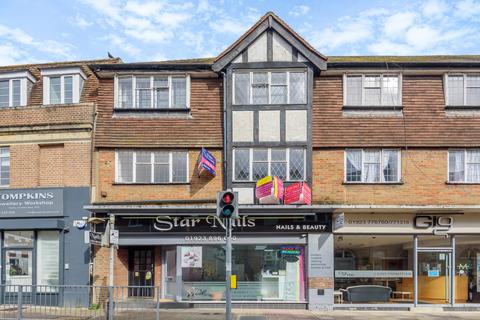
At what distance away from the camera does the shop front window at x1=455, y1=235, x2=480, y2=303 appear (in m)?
17.5

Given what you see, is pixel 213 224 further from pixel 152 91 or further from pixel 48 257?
pixel 48 257

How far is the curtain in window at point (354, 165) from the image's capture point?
17.5 m

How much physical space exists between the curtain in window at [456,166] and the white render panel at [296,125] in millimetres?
5272

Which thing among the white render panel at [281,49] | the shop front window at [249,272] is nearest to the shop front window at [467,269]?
the shop front window at [249,272]

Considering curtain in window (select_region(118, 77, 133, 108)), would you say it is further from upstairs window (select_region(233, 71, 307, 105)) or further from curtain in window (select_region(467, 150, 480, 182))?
curtain in window (select_region(467, 150, 480, 182))

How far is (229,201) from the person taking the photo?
1117 cm

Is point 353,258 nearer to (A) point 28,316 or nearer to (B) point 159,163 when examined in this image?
(B) point 159,163

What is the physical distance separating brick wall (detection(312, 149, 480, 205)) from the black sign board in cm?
109

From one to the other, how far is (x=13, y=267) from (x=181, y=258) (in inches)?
244

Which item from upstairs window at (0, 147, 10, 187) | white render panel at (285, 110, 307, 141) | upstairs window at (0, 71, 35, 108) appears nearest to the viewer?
white render panel at (285, 110, 307, 141)

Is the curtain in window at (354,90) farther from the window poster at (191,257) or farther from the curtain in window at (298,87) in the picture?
the window poster at (191,257)

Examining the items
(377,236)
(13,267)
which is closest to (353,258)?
(377,236)

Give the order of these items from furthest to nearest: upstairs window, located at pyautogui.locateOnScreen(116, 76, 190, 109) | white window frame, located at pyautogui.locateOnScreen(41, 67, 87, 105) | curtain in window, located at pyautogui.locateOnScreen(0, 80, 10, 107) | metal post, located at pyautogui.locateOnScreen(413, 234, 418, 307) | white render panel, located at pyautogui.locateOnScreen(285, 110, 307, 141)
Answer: curtain in window, located at pyautogui.locateOnScreen(0, 80, 10, 107) → white window frame, located at pyautogui.locateOnScreen(41, 67, 87, 105) → upstairs window, located at pyautogui.locateOnScreen(116, 76, 190, 109) → white render panel, located at pyautogui.locateOnScreen(285, 110, 307, 141) → metal post, located at pyautogui.locateOnScreen(413, 234, 418, 307)

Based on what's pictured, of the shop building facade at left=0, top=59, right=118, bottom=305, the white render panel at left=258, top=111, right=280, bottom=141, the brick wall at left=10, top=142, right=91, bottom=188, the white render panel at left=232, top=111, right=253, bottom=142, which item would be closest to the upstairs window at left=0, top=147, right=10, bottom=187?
the shop building facade at left=0, top=59, right=118, bottom=305
